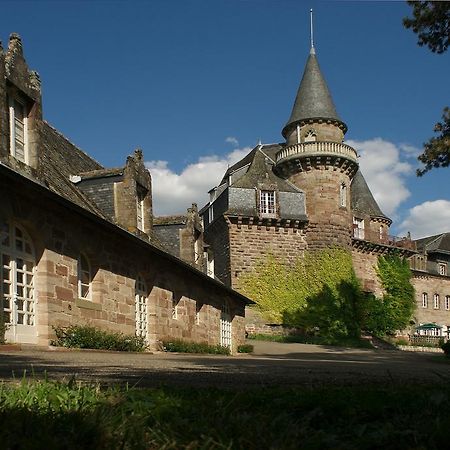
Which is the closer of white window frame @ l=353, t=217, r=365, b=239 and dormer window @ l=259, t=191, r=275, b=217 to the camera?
dormer window @ l=259, t=191, r=275, b=217

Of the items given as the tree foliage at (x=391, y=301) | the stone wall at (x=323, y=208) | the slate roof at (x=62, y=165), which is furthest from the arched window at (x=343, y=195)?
the slate roof at (x=62, y=165)

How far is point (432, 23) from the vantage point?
13.8m

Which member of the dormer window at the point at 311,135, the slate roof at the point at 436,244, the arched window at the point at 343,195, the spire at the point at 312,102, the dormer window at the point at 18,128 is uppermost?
the spire at the point at 312,102

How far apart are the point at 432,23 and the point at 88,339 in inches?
395

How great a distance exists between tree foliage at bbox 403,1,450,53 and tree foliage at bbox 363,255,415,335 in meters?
25.8

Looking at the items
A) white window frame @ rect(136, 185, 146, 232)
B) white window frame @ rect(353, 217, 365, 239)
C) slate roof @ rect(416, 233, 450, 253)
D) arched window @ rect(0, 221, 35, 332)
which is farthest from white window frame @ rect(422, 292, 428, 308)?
arched window @ rect(0, 221, 35, 332)

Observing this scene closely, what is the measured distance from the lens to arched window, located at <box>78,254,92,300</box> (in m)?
12.4

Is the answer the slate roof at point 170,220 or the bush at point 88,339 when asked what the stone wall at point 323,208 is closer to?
the slate roof at point 170,220

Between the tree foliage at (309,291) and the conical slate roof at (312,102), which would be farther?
the conical slate roof at (312,102)

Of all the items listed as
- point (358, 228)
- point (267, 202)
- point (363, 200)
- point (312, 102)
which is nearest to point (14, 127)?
point (267, 202)

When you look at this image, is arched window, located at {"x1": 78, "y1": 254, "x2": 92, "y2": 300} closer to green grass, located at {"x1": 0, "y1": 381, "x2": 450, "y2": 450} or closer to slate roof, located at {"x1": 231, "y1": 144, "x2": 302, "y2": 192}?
→ green grass, located at {"x1": 0, "y1": 381, "x2": 450, "y2": 450}

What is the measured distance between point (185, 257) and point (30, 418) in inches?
714

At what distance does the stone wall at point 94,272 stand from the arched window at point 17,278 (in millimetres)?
111

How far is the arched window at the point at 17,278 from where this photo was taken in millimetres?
10000
